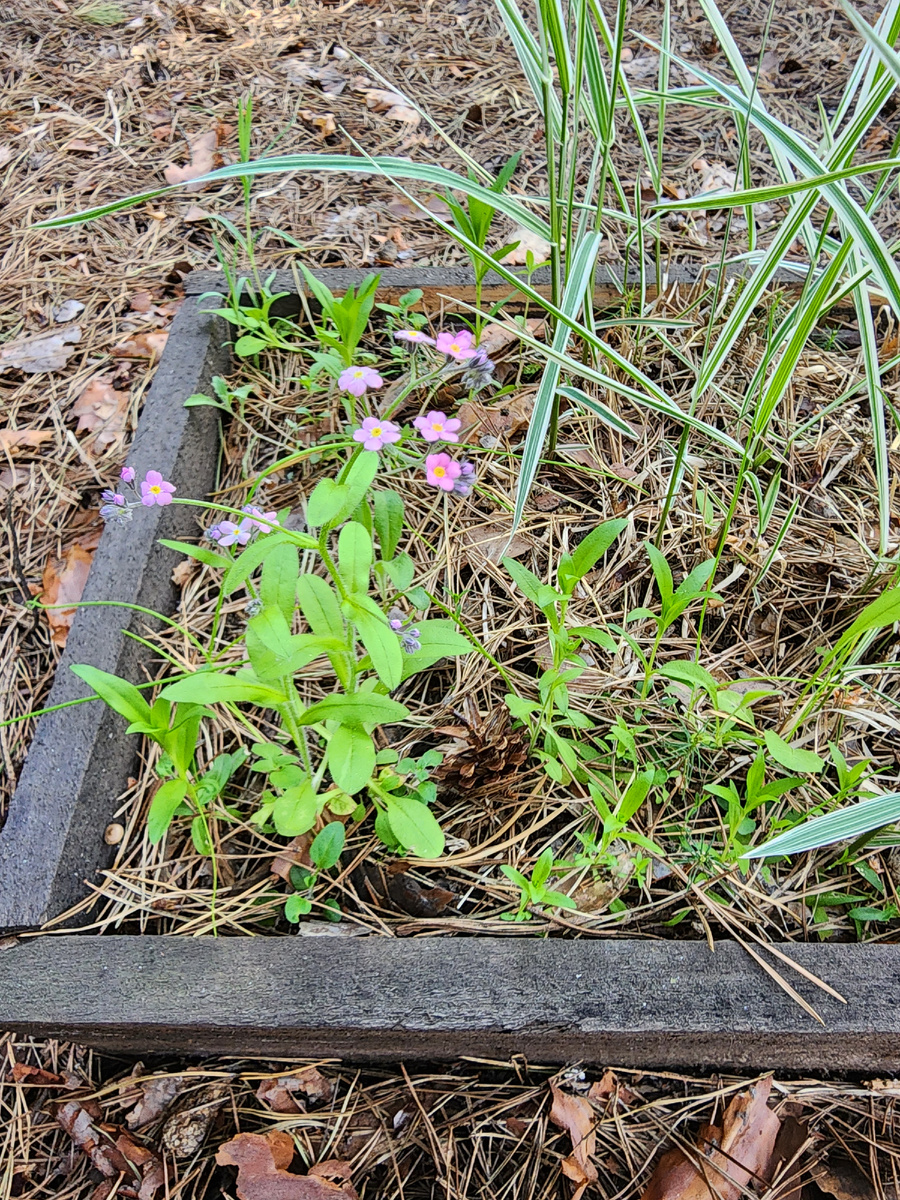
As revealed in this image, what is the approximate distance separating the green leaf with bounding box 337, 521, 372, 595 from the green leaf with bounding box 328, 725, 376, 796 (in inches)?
6.9

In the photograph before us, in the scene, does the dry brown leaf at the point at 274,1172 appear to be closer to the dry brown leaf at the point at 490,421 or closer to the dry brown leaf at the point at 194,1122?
the dry brown leaf at the point at 194,1122

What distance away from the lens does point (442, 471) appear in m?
1.02

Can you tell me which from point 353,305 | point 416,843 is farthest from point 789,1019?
point 353,305

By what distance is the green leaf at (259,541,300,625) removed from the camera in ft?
2.99

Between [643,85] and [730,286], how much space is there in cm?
115

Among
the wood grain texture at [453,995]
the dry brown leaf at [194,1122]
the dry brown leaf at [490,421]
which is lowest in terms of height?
the dry brown leaf at [194,1122]

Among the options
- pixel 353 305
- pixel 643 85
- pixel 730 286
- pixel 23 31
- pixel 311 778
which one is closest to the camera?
pixel 311 778

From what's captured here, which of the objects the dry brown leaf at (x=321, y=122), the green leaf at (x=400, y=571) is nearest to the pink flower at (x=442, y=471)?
the green leaf at (x=400, y=571)

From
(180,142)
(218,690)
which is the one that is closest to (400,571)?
(218,690)

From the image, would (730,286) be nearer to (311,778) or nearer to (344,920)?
(311,778)

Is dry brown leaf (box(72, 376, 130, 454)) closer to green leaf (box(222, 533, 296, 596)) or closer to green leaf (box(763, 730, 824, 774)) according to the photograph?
green leaf (box(222, 533, 296, 596))

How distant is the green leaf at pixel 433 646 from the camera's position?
1.01m

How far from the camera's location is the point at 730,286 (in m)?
1.67

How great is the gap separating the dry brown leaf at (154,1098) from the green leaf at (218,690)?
552 millimetres
